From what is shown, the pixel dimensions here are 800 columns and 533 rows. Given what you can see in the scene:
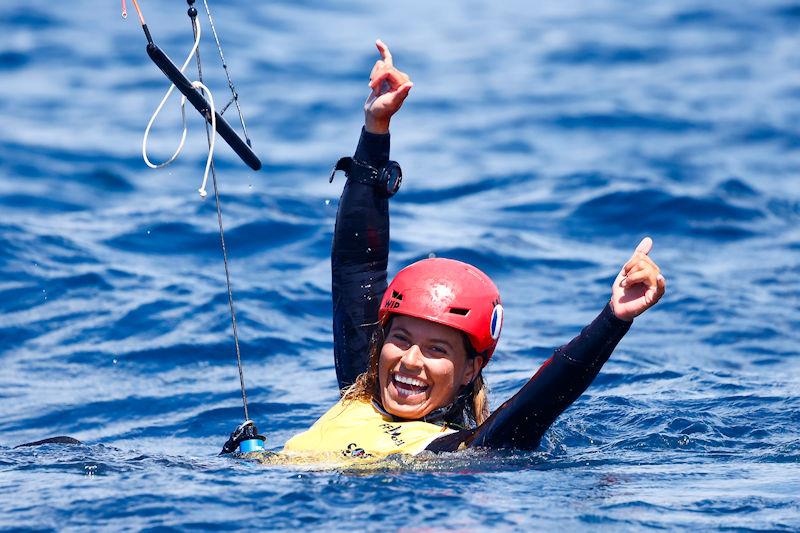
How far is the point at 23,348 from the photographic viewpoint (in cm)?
1088

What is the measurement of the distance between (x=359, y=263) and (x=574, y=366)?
1.87 metres

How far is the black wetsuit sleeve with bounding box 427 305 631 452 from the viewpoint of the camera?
5873 mm

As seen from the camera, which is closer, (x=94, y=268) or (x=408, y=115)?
(x=94, y=268)

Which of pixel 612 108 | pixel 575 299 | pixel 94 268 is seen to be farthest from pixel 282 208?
pixel 612 108

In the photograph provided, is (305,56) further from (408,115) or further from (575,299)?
(575,299)

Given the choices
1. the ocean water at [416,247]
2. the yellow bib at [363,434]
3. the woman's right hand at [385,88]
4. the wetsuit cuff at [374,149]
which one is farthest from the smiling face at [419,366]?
the woman's right hand at [385,88]

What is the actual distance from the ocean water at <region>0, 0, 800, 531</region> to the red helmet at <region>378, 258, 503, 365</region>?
27.9 inches

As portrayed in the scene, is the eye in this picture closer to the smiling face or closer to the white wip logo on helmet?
the smiling face

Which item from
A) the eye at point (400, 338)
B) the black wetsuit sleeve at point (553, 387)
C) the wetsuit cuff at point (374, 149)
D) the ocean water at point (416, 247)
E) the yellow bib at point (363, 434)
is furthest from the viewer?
the wetsuit cuff at point (374, 149)

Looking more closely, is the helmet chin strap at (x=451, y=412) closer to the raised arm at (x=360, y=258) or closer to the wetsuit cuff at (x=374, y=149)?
the raised arm at (x=360, y=258)

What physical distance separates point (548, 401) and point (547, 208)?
9729mm

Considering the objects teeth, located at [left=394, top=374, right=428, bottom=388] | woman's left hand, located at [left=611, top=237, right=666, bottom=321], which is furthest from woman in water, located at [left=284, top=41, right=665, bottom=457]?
woman's left hand, located at [left=611, top=237, right=666, bottom=321]

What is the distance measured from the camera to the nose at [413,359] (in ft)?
21.8

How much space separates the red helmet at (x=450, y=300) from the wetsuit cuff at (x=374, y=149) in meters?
0.75
